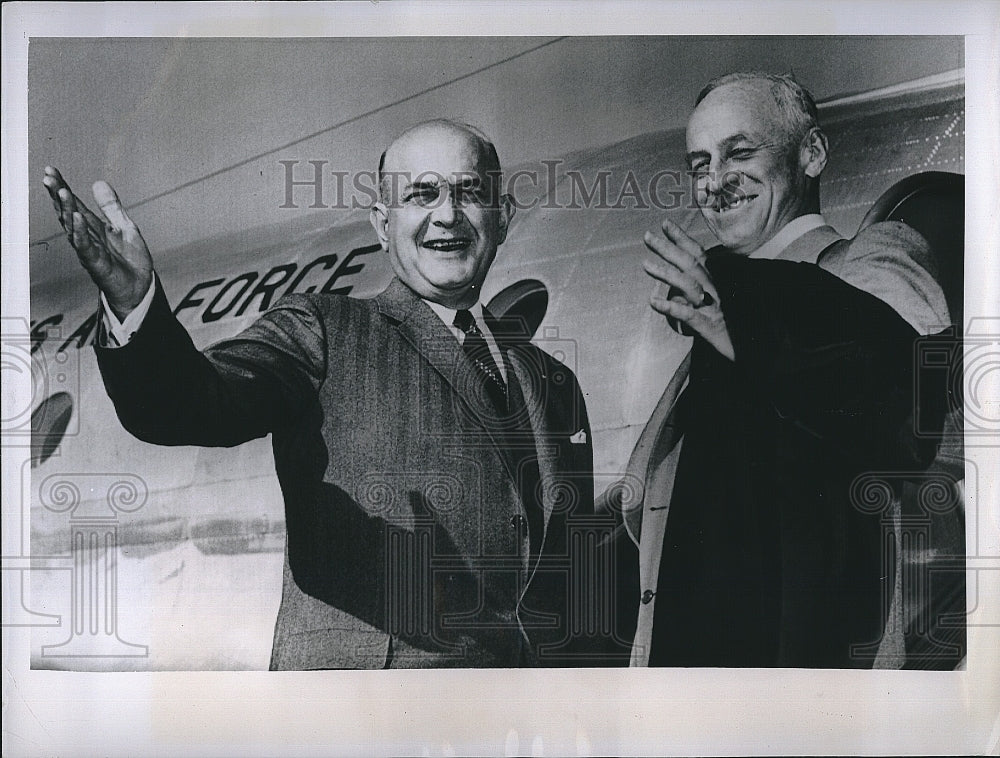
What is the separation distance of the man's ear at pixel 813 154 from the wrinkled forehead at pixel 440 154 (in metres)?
0.81

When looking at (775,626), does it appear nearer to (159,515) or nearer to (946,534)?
(946,534)

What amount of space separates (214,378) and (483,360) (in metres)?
0.68

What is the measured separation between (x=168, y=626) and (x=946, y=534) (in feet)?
6.60

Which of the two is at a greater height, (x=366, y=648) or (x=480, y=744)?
(x=366, y=648)

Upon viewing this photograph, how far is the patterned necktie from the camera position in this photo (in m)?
2.00

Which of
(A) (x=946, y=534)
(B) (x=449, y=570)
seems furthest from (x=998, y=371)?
(B) (x=449, y=570)

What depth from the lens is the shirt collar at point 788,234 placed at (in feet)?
6.60

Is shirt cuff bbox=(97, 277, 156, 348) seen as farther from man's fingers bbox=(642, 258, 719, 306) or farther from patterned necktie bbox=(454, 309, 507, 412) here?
man's fingers bbox=(642, 258, 719, 306)

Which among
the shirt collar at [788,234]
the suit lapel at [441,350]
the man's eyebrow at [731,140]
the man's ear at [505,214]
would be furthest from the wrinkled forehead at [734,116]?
the suit lapel at [441,350]

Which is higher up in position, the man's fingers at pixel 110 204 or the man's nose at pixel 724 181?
the man's nose at pixel 724 181

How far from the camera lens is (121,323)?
2008mm

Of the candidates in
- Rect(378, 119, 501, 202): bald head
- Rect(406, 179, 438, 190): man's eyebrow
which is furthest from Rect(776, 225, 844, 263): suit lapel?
Rect(406, 179, 438, 190): man's eyebrow

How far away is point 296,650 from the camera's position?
6.58ft

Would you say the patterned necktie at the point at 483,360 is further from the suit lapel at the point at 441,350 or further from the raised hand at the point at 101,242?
the raised hand at the point at 101,242
